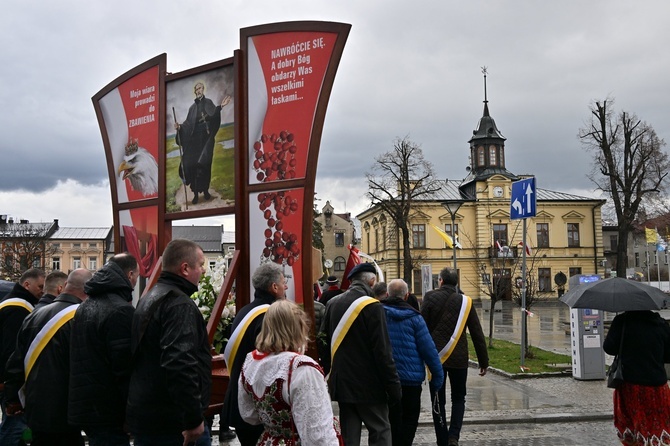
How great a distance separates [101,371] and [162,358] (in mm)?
667

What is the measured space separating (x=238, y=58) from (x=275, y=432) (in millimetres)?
5692

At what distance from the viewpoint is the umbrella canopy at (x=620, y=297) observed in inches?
269

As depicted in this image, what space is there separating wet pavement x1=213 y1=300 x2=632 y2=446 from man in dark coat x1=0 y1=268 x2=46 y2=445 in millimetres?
3035

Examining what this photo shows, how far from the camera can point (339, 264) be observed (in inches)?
3383

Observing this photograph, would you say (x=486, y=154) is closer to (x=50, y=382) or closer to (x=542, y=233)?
(x=542, y=233)

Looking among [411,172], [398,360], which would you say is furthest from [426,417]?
[411,172]

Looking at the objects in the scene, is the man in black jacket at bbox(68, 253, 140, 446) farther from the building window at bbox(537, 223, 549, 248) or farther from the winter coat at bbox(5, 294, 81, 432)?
the building window at bbox(537, 223, 549, 248)

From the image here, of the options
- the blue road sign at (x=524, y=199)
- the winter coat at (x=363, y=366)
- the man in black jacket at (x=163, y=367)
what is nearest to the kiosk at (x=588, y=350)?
the blue road sign at (x=524, y=199)

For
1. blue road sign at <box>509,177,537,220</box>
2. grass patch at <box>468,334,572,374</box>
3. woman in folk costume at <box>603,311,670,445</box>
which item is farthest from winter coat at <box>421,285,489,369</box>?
grass patch at <box>468,334,572,374</box>

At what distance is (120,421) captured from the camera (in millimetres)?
4496

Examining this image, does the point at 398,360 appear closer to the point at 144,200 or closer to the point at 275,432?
the point at 275,432

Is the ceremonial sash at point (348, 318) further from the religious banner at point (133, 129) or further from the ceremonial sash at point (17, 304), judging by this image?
the religious banner at point (133, 129)

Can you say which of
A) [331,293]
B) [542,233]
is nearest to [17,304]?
[331,293]

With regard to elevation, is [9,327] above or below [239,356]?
above
